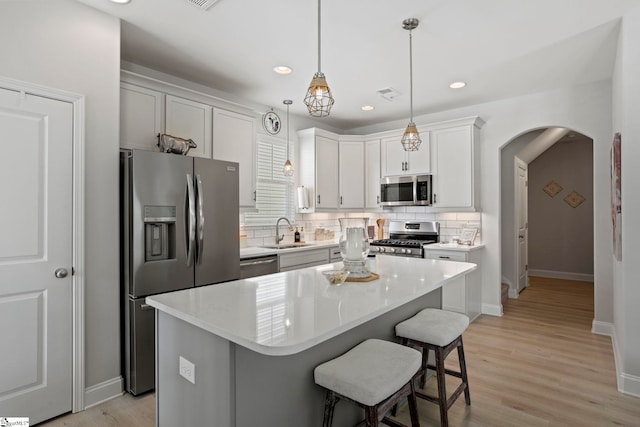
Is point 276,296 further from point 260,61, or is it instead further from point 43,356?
point 260,61

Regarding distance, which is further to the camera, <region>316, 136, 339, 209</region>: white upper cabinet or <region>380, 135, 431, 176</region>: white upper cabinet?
<region>316, 136, 339, 209</region>: white upper cabinet

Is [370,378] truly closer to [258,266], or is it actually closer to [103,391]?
[103,391]

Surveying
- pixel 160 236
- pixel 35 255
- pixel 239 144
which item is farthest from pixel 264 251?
pixel 35 255

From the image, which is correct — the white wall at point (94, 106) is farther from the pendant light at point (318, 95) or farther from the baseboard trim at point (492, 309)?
the baseboard trim at point (492, 309)

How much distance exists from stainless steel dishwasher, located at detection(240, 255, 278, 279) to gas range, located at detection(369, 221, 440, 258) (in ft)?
4.79

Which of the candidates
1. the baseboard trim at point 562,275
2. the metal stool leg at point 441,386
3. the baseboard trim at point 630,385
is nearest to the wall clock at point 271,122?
the metal stool leg at point 441,386

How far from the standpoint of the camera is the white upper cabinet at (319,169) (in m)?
4.92

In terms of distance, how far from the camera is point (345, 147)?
17.5 ft

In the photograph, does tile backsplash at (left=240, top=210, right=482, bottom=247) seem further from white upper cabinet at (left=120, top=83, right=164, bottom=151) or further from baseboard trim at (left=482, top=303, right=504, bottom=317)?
white upper cabinet at (left=120, top=83, right=164, bottom=151)

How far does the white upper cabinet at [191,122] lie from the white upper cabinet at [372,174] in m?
2.58

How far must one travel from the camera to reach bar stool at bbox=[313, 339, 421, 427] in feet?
4.81

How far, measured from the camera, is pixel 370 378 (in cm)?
150

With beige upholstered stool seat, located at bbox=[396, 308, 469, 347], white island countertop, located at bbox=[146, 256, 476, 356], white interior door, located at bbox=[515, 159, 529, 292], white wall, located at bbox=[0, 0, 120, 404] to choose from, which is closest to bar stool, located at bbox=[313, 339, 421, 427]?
white island countertop, located at bbox=[146, 256, 476, 356]

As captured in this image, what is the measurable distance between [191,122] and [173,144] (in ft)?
1.58
